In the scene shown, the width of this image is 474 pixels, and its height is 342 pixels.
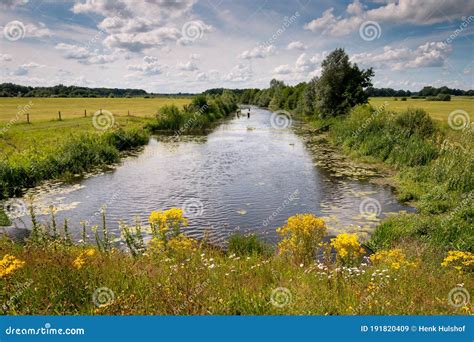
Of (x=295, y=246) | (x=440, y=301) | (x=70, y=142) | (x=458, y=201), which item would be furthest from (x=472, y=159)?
(x=70, y=142)

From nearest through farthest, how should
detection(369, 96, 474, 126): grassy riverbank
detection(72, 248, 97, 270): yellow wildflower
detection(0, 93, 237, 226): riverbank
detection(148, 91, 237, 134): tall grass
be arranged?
detection(72, 248, 97, 270): yellow wildflower
detection(0, 93, 237, 226): riverbank
detection(369, 96, 474, 126): grassy riverbank
detection(148, 91, 237, 134): tall grass

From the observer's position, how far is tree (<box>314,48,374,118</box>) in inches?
1682

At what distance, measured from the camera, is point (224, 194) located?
17641 mm

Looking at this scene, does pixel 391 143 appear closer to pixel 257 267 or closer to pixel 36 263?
pixel 257 267

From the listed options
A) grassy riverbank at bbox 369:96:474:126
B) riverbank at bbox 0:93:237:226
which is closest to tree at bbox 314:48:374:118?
grassy riverbank at bbox 369:96:474:126

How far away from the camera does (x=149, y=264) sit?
21.1 feet

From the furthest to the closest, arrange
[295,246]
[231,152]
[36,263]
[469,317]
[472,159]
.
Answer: [231,152], [472,159], [295,246], [36,263], [469,317]

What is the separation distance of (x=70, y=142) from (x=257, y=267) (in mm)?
20171

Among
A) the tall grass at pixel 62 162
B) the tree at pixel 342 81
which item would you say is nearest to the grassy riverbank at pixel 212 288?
the tall grass at pixel 62 162

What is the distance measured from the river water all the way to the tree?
1821 cm

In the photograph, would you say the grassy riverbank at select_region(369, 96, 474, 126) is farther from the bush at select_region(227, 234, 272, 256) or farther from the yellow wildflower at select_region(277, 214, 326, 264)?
the yellow wildflower at select_region(277, 214, 326, 264)

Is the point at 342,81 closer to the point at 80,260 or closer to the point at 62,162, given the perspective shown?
the point at 62,162

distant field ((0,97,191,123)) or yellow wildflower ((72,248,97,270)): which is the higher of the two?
distant field ((0,97,191,123))

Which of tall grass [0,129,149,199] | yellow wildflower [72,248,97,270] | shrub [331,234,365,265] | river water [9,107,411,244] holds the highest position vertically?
yellow wildflower [72,248,97,270]
